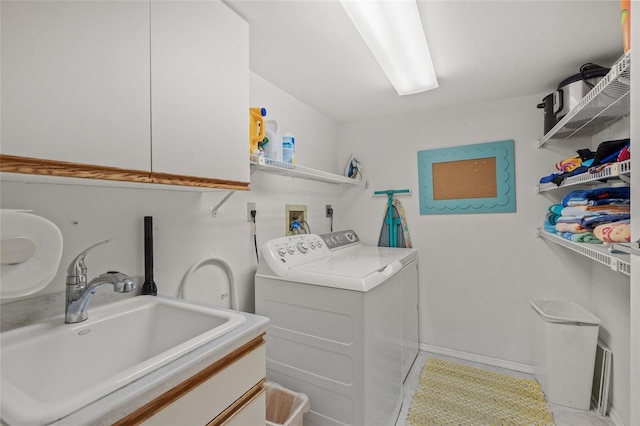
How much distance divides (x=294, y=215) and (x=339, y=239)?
0.46 metres

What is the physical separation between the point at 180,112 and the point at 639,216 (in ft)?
4.80

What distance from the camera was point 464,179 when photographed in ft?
8.36

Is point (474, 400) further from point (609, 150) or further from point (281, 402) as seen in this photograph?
point (609, 150)

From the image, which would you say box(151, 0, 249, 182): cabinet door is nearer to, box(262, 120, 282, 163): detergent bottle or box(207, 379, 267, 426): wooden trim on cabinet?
box(262, 120, 282, 163): detergent bottle

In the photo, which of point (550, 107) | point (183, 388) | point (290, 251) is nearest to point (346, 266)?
point (290, 251)

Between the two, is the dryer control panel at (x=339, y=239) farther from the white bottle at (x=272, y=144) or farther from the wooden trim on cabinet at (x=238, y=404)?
the wooden trim on cabinet at (x=238, y=404)

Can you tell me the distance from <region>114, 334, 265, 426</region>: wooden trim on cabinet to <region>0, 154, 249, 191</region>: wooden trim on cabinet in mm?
619

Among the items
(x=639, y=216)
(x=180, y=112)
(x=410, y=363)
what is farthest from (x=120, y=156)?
(x=410, y=363)

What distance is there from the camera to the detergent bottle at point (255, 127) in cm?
148

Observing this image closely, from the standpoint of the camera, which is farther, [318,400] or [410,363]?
[410,363]

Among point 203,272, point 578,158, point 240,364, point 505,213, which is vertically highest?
point 578,158

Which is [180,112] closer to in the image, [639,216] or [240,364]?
[240,364]

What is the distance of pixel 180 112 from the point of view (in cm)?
104

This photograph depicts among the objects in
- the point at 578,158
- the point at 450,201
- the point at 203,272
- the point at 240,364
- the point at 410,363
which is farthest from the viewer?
the point at 450,201
